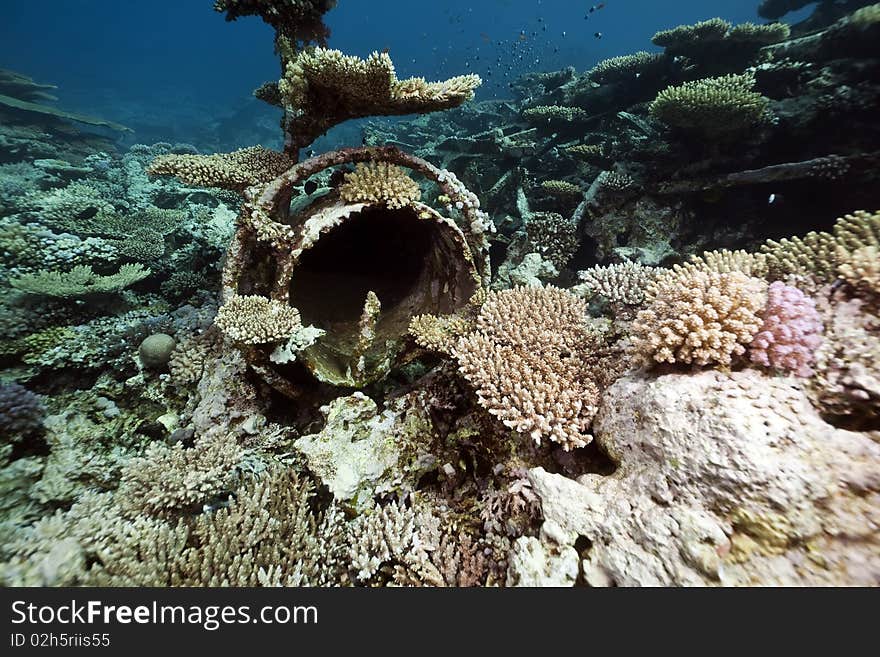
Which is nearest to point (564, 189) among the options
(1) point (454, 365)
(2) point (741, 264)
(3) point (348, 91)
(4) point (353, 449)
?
(2) point (741, 264)

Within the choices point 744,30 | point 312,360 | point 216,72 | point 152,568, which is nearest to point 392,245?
point 312,360

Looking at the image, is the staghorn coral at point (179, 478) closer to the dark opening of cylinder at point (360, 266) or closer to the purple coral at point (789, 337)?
the dark opening of cylinder at point (360, 266)

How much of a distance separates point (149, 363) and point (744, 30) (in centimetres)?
1270

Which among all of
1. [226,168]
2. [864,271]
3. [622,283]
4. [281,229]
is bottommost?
[864,271]

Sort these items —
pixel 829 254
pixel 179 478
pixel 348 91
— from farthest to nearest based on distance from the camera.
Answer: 1. pixel 348 91
2. pixel 179 478
3. pixel 829 254

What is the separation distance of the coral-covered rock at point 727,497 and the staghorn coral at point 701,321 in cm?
15

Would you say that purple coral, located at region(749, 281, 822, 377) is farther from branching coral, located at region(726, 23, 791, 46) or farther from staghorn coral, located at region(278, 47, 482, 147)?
branching coral, located at region(726, 23, 791, 46)

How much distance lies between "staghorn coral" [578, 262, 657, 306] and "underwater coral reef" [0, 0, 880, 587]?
29 millimetres

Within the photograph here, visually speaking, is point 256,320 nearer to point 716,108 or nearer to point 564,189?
point 564,189

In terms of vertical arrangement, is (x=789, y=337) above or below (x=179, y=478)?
above

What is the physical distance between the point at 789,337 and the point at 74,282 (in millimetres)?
7015

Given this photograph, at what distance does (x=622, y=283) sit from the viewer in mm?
3570

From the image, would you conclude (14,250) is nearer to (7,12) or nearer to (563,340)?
(563,340)

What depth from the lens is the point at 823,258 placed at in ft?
8.45
